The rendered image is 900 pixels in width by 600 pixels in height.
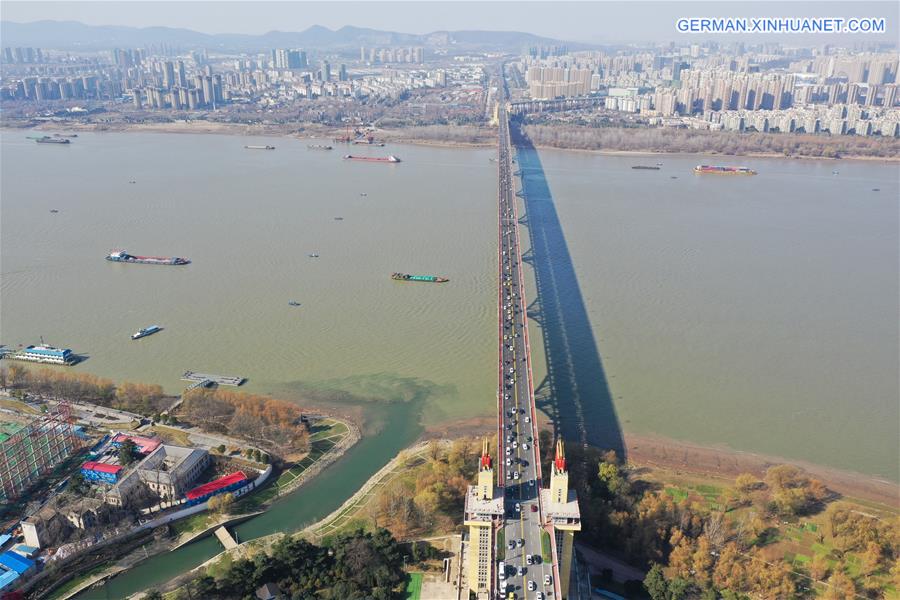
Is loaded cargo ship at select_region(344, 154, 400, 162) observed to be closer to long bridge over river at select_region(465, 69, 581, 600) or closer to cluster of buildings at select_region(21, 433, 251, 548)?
cluster of buildings at select_region(21, 433, 251, 548)

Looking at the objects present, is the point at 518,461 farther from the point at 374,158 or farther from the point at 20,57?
the point at 20,57

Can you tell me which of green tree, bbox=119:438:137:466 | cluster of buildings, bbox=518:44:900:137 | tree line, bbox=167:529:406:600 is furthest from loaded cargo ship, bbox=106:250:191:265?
cluster of buildings, bbox=518:44:900:137

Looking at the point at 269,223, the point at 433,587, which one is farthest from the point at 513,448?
the point at 269,223

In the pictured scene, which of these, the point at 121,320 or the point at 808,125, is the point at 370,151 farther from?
the point at 808,125

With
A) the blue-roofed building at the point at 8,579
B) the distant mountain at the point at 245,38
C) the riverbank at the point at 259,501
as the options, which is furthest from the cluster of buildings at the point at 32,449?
the distant mountain at the point at 245,38

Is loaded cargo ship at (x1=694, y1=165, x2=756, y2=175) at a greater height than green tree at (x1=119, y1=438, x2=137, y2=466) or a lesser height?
greater

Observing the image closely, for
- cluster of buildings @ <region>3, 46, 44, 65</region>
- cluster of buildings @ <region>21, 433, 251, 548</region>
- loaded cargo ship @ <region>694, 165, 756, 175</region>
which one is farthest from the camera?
cluster of buildings @ <region>3, 46, 44, 65</region>

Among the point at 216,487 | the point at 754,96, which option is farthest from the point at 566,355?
the point at 754,96

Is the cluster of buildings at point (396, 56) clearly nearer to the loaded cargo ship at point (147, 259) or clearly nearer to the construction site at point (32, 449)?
the loaded cargo ship at point (147, 259)
